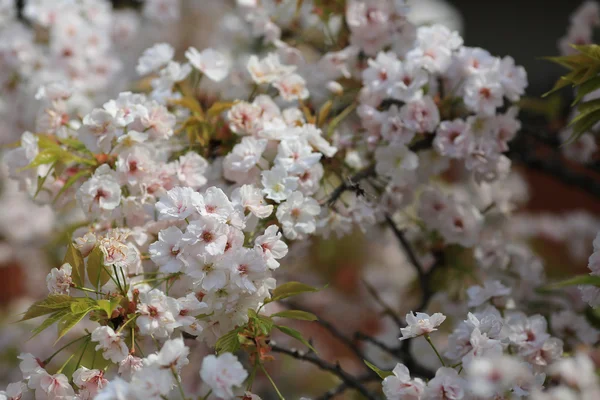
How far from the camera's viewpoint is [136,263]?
79 centimetres

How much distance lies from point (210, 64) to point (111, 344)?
18.8 inches

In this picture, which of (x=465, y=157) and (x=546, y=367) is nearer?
(x=546, y=367)

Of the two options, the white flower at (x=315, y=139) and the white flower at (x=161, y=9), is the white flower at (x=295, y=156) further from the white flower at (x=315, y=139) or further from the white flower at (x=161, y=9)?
the white flower at (x=161, y=9)

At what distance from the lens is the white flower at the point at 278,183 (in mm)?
798

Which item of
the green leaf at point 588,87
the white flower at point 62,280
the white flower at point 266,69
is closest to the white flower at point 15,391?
the white flower at point 62,280

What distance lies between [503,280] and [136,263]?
683 mm

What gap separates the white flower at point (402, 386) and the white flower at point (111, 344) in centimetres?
30

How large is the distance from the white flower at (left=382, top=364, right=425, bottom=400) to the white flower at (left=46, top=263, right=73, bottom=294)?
38 cm

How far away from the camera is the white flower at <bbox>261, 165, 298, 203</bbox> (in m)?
0.80

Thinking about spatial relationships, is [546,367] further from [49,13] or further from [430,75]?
[49,13]

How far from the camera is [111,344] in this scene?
2.33 ft

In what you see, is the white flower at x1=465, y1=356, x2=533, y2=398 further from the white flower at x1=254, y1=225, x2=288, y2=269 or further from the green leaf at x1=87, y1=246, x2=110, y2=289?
the green leaf at x1=87, y1=246, x2=110, y2=289

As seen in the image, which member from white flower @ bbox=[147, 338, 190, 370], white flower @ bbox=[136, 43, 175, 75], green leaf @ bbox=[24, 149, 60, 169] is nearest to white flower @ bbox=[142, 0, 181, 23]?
white flower @ bbox=[136, 43, 175, 75]

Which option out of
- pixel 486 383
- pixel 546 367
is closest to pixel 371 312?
pixel 546 367
